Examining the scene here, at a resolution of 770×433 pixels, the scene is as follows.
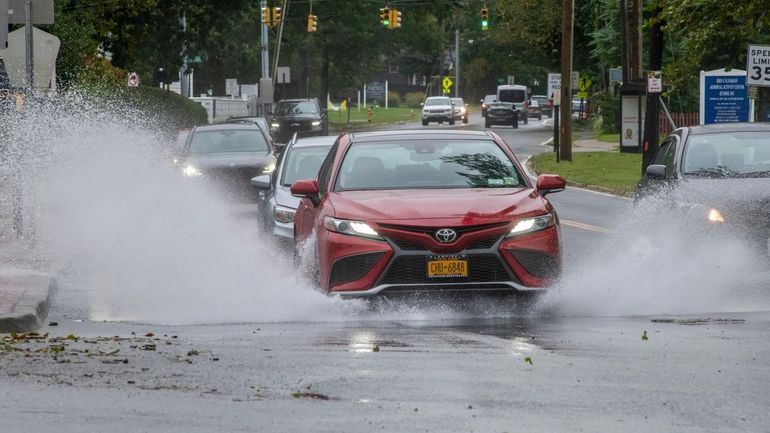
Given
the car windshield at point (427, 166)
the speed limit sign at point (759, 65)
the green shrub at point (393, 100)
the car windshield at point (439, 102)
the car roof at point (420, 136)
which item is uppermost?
the speed limit sign at point (759, 65)

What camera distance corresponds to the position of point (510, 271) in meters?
11.7

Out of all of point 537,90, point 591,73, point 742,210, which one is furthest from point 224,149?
point 537,90

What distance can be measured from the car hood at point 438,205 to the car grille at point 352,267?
0.29 meters

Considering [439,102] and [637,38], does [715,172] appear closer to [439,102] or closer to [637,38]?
[637,38]

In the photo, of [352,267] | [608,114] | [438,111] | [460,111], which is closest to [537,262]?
[352,267]

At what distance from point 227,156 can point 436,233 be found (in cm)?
1656

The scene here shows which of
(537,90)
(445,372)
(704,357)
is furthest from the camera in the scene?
(537,90)

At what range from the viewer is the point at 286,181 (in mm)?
18562

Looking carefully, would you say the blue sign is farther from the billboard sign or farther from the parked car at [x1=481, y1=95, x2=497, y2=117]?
the parked car at [x1=481, y1=95, x2=497, y2=117]

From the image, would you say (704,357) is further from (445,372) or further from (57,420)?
(57,420)

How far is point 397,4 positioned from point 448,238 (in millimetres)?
78040

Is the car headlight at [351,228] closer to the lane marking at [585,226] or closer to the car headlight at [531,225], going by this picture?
the car headlight at [531,225]

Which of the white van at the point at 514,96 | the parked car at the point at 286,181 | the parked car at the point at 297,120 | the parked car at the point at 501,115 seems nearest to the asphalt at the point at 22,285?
the parked car at the point at 286,181

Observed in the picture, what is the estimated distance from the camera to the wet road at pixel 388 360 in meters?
7.38
